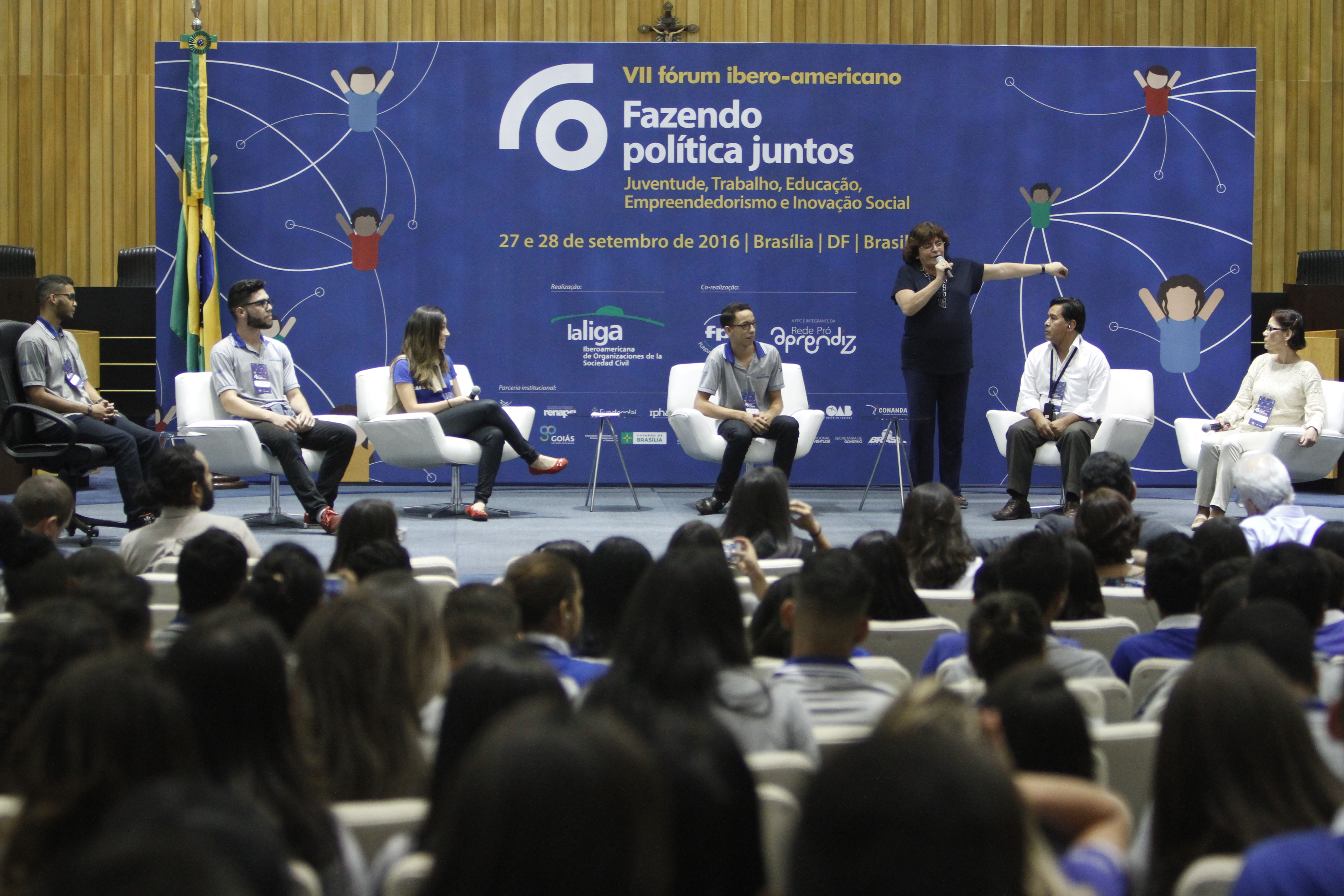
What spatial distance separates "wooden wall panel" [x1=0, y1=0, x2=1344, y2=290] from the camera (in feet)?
29.8

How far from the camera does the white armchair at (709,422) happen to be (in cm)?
681

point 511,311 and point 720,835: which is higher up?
point 511,311

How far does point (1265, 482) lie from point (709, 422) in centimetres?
329

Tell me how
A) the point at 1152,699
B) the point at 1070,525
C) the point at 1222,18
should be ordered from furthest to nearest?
1. the point at 1222,18
2. the point at 1070,525
3. the point at 1152,699

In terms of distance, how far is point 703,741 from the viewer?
1.16 m

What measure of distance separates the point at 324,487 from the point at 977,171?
4.38m

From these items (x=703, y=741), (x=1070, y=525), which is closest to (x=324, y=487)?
(x=1070, y=525)

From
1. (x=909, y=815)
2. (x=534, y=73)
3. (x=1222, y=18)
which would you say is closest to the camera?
(x=909, y=815)

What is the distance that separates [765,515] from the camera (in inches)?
147

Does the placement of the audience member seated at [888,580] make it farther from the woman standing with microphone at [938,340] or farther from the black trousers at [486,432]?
the woman standing with microphone at [938,340]

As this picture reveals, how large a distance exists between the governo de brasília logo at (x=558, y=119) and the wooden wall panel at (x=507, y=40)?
162 centimetres

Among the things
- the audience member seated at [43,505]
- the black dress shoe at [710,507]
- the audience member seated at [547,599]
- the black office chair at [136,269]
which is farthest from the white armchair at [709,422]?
the audience member seated at [547,599]

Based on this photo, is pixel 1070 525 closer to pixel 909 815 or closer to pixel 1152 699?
pixel 1152 699

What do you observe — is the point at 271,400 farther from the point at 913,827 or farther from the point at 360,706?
the point at 913,827
